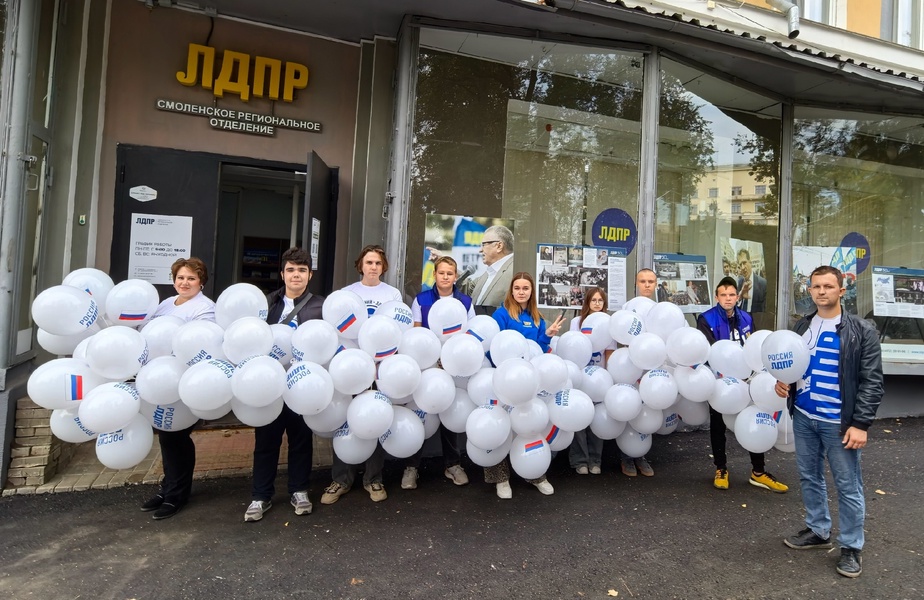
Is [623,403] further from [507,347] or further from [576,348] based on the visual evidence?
[507,347]

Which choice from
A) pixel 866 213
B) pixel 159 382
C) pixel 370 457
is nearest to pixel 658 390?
pixel 370 457

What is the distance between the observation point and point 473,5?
454 cm

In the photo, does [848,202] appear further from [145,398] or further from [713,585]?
[145,398]

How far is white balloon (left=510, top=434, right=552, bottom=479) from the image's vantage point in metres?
3.34

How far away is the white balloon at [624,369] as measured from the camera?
3732 mm

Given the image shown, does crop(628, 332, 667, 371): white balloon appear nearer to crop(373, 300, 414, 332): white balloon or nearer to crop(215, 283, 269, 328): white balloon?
crop(373, 300, 414, 332): white balloon

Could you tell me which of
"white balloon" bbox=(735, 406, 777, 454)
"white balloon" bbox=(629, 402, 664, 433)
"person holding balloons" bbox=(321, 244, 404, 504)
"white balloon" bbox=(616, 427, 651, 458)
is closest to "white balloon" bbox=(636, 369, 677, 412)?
"white balloon" bbox=(629, 402, 664, 433)

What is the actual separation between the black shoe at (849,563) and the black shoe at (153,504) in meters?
4.15

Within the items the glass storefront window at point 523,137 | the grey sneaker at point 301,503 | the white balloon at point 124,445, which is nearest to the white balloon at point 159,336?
the white balloon at point 124,445

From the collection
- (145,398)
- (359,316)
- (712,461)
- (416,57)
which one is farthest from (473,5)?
(712,461)

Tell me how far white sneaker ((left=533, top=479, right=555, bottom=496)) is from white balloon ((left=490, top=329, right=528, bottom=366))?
107 cm

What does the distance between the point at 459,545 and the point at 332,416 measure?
1096mm

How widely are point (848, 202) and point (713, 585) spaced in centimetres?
678

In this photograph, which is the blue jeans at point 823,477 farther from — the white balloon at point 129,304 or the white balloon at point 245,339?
the white balloon at point 129,304
